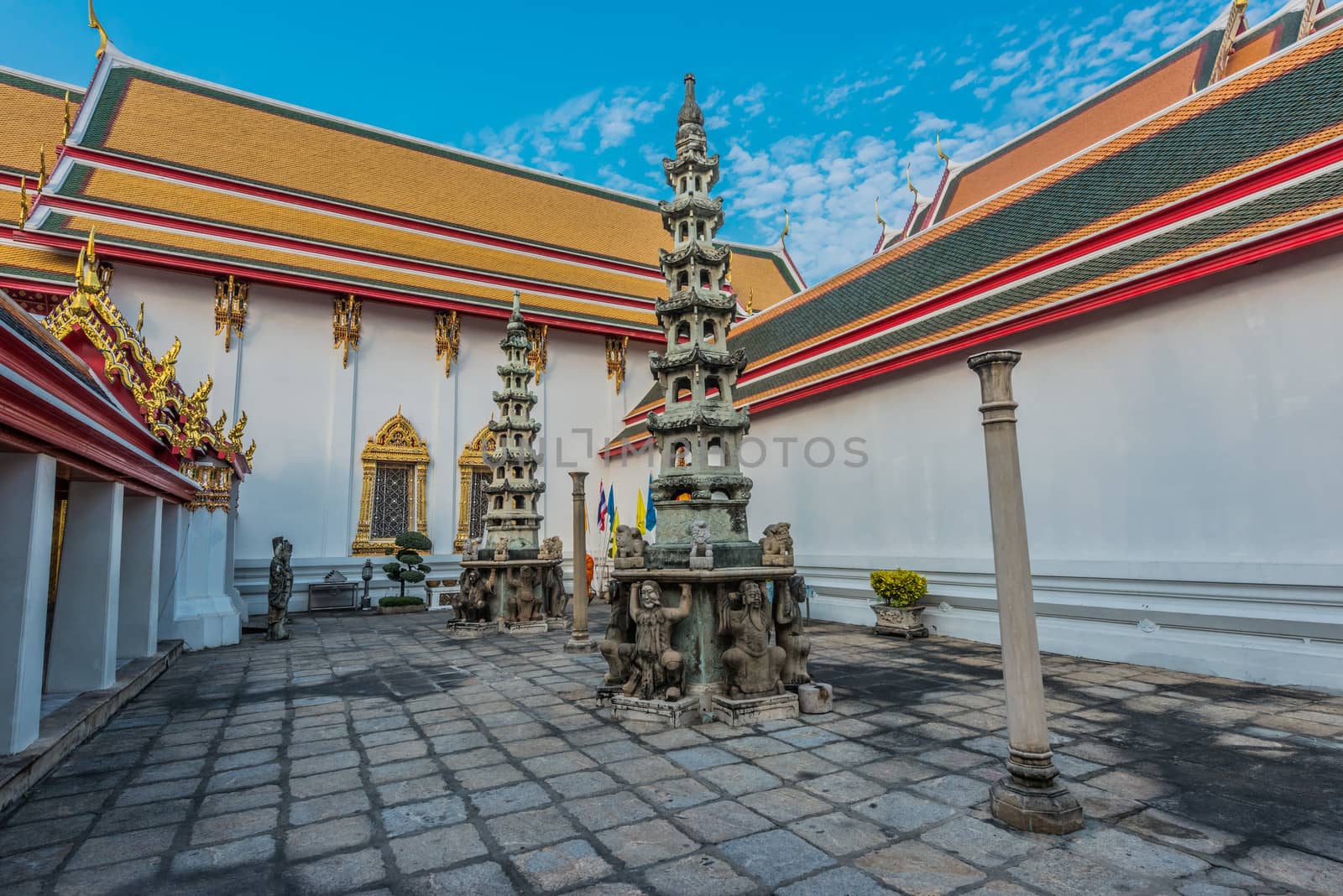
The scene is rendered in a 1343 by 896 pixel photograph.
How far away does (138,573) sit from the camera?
7.28 meters

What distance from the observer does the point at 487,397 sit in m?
17.3

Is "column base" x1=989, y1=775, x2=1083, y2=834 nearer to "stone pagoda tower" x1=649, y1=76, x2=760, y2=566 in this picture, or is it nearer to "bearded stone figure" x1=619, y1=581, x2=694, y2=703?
"bearded stone figure" x1=619, y1=581, x2=694, y2=703

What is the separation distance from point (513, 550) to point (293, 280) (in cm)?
873

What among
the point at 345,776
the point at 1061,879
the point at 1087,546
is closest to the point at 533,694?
the point at 345,776

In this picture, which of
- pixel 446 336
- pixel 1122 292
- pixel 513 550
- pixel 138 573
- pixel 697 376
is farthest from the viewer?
pixel 446 336

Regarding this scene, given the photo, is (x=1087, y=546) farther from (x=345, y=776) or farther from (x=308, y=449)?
(x=308, y=449)

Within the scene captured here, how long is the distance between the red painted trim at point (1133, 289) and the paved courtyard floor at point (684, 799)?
3.70 m

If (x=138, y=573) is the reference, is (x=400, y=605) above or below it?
below

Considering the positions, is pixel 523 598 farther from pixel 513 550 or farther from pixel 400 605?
pixel 400 605

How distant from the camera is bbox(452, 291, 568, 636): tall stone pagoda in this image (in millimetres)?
10414

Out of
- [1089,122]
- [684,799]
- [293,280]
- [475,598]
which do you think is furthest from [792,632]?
[1089,122]

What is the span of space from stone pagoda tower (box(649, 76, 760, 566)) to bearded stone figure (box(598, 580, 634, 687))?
1.69 ft

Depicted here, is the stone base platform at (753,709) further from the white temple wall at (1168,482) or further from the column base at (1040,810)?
the white temple wall at (1168,482)

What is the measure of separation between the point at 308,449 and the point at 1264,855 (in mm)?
16192
